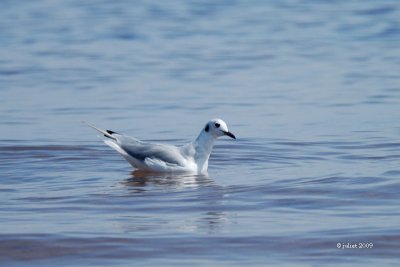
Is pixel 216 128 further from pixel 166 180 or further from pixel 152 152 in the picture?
pixel 166 180

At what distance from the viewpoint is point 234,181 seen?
36.9 ft

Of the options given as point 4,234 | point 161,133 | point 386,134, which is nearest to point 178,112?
point 161,133

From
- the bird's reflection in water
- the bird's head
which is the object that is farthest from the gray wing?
the bird's head

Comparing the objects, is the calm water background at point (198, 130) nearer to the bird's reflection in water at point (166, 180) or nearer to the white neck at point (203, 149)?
the bird's reflection in water at point (166, 180)

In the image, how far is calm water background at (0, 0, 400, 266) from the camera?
→ 8.59m

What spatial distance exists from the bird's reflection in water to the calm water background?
46 mm

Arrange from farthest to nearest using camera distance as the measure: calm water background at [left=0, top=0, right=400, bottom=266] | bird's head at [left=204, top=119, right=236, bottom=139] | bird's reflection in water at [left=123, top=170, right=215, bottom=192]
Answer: bird's head at [left=204, top=119, right=236, bottom=139]
bird's reflection in water at [left=123, top=170, right=215, bottom=192]
calm water background at [left=0, top=0, right=400, bottom=266]

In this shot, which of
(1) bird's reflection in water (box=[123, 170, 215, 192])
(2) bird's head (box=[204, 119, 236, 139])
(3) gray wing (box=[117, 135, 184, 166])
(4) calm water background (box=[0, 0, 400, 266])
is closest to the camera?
(4) calm water background (box=[0, 0, 400, 266])

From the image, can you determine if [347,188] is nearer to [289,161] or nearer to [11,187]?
[289,161]

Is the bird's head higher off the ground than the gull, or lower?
higher

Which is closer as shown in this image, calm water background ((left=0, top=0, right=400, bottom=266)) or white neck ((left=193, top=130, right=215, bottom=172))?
calm water background ((left=0, top=0, right=400, bottom=266))

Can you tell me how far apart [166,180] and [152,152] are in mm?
437

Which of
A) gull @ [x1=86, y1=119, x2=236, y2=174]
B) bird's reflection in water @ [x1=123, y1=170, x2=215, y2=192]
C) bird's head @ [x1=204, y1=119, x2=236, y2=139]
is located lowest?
bird's reflection in water @ [x1=123, y1=170, x2=215, y2=192]

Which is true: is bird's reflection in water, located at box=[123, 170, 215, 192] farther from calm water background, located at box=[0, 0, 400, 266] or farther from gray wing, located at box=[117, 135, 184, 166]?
gray wing, located at box=[117, 135, 184, 166]
